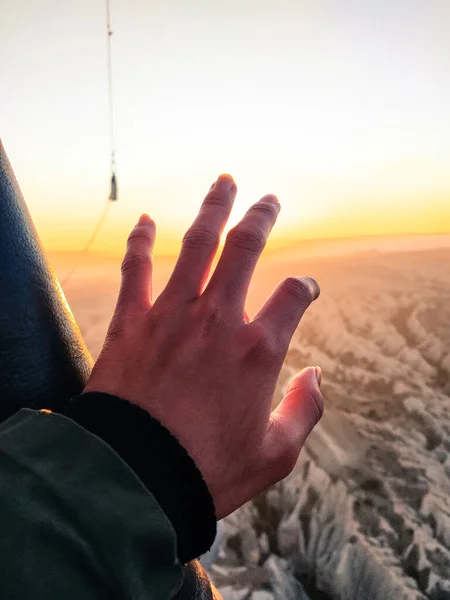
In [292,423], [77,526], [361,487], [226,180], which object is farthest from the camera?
[361,487]

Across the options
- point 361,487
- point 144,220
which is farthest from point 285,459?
point 361,487

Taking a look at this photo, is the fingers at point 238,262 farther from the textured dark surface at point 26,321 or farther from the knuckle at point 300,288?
the textured dark surface at point 26,321

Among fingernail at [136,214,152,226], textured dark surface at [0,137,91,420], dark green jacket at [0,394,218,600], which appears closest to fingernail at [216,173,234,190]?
fingernail at [136,214,152,226]

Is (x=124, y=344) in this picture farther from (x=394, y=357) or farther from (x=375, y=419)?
(x=394, y=357)

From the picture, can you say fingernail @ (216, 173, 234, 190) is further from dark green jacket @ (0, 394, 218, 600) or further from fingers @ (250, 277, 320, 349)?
dark green jacket @ (0, 394, 218, 600)

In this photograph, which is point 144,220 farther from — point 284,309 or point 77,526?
point 77,526

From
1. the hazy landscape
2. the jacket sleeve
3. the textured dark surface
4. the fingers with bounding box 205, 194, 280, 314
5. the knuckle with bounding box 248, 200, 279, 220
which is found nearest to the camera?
the jacket sleeve
